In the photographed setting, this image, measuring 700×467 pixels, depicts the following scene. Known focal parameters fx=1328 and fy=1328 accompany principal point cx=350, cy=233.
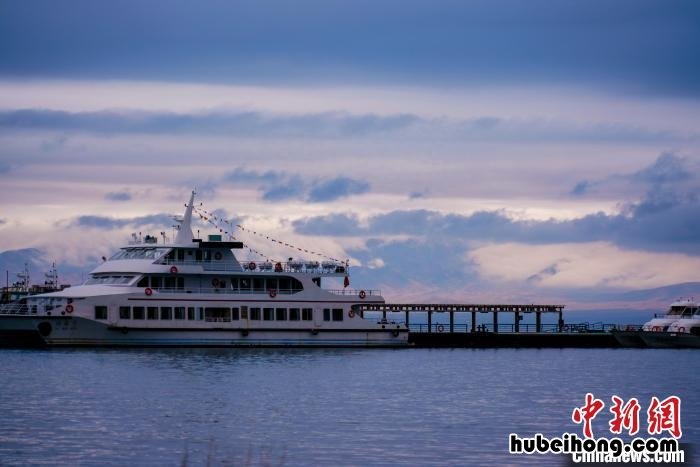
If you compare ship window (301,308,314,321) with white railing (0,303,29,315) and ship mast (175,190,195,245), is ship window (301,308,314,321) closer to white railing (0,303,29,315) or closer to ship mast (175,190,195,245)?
ship mast (175,190,195,245)

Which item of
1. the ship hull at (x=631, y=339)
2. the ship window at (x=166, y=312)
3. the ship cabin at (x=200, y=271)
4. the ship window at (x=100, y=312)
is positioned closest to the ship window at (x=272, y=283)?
the ship cabin at (x=200, y=271)

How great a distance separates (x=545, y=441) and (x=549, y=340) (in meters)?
55.7

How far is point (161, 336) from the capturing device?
80.2 meters

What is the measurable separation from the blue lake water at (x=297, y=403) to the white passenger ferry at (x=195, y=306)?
1426mm

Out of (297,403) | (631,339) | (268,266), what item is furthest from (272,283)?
(297,403)

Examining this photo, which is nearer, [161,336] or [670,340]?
[161,336]

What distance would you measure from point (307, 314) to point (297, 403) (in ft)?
97.6

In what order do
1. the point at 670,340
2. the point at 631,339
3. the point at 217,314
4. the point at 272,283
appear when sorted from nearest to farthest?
the point at 217,314, the point at 272,283, the point at 670,340, the point at 631,339

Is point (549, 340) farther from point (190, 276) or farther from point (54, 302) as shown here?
point (54, 302)

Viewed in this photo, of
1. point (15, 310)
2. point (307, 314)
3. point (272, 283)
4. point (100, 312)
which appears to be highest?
point (272, 283)

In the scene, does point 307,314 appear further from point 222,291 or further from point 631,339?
point 631,339

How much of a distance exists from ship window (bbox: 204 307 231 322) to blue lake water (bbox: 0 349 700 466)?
2179 mm

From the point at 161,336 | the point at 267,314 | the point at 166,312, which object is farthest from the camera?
the point at 267,314

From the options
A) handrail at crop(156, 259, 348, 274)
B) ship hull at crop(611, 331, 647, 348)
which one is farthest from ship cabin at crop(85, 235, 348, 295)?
ship hull at crop(611, 331, 647, 348)
